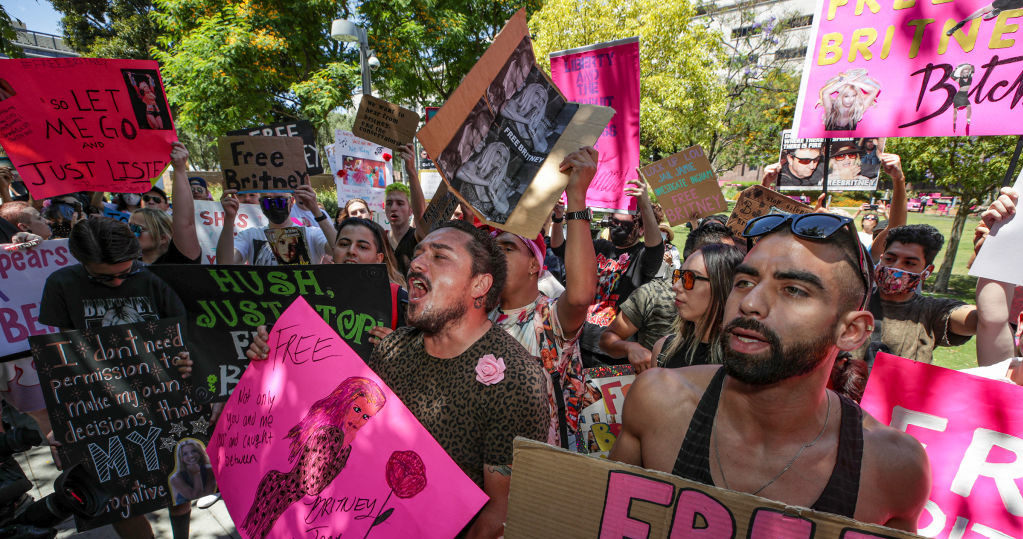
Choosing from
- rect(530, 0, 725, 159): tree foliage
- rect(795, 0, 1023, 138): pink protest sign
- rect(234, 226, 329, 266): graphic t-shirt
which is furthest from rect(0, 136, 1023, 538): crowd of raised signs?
rect(530, 0, 725, 159): tree foliage

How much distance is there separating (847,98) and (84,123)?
17.6ft

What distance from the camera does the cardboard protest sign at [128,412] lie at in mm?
2467

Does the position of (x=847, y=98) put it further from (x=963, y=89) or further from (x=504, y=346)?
(x=504, y=346)

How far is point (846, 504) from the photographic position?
1.27 m

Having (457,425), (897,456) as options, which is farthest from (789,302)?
(457,425)

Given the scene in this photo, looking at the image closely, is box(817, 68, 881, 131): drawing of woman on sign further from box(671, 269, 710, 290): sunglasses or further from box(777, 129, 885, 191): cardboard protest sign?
box(777, 129, 885, 191): cardboard protest sign

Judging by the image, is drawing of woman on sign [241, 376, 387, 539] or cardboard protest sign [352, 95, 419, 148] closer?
drawing of woman on sign [241, 376, 387, 539]

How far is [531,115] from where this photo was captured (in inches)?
91.3

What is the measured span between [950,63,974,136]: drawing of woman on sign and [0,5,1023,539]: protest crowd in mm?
602

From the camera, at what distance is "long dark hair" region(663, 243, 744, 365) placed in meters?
2.49

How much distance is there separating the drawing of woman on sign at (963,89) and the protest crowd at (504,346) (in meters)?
0.60

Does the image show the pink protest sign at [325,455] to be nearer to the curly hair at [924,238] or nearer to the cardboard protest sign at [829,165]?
the curly hair at [924,238]

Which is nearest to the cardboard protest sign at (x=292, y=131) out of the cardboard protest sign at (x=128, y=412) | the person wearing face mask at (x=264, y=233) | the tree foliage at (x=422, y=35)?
the person wearing face mask at (x=264, y=233)

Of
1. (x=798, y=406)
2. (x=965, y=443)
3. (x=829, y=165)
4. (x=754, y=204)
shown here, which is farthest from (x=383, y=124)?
(x=829, y=165)
